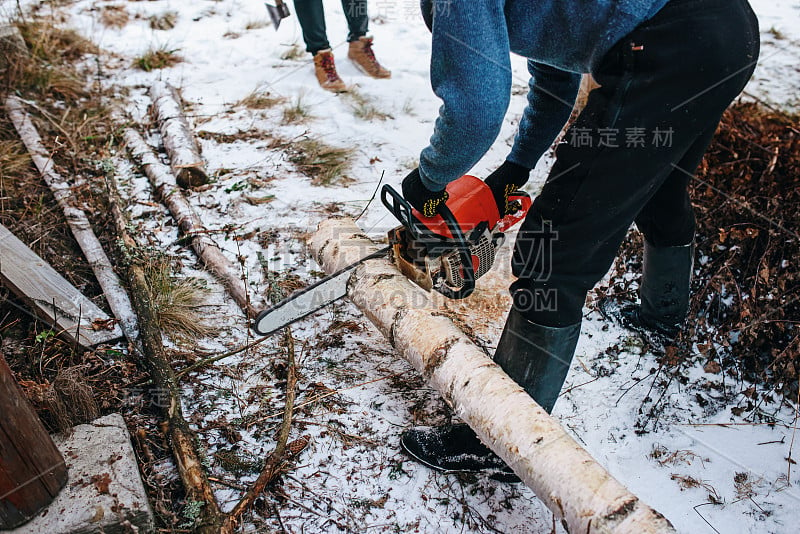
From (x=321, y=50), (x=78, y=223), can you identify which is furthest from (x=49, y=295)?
(x=321, y=50)

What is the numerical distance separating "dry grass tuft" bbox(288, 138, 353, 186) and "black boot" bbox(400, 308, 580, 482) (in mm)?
1931

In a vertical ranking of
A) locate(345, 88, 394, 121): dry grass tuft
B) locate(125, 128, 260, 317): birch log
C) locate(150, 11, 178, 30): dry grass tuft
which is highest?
locate(150, 11, 178, 30): dry grass tuft

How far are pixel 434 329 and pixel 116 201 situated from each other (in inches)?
83.8

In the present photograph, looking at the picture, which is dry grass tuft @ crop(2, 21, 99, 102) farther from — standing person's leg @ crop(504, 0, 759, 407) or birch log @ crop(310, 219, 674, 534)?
standing person's leg @ crop(504, 0, 759, 407)

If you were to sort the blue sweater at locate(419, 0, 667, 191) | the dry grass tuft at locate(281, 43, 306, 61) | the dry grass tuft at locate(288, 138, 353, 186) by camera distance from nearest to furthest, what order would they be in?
the blue sweater at locate(419, 0, 667, 191) < the dry grass tuft at locate(288, 138, 353, 186) < the dry grass tuft at locate(281, 43, 306, 61)

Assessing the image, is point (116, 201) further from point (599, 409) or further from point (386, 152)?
point (599, 409)

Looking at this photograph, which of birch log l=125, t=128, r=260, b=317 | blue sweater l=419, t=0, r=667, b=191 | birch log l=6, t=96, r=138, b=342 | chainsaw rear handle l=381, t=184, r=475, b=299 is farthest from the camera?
birch log l=125, t=128, r=260, b=317

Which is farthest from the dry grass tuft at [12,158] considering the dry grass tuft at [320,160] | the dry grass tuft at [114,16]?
the dry grass tuft at [114,16]

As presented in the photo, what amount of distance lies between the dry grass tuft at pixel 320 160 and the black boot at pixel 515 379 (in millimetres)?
1931

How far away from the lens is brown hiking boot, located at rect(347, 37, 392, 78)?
4.60m

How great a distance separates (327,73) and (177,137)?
4.71 feet

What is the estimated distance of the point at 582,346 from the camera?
2.48 m

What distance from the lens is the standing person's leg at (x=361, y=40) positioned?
179 inches

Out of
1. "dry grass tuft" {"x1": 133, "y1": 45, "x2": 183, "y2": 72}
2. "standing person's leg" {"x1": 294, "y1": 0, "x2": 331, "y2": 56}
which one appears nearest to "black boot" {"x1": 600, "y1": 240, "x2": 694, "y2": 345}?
"standing person's leg" {"x1": 294, "y1": 0, "x2": 331, "y2": 56}
